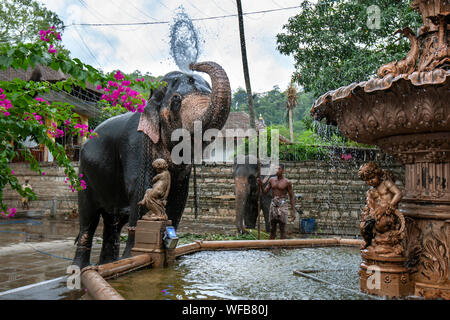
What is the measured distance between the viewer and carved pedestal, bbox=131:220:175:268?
452 centimetres

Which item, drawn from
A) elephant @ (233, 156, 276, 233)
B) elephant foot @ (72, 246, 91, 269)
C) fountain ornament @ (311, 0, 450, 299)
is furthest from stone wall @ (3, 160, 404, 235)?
fountain ornament @ (311, 0, 450, 299)

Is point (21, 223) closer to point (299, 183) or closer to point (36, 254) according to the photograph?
point (36, 254)

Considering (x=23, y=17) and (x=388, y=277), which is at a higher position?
(x=23, y=17)

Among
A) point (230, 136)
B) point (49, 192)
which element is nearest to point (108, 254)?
point (49, 192)

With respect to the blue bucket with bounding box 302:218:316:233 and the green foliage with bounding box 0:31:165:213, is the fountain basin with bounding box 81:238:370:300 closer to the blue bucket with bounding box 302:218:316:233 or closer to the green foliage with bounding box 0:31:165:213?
the green foliage with bounding box 0:31:165:213

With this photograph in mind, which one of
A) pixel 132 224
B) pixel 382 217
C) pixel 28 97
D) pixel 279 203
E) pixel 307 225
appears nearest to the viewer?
pixel 28 97

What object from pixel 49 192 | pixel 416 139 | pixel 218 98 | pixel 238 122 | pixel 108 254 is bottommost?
pixel 108 254

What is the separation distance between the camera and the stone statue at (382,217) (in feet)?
11.3

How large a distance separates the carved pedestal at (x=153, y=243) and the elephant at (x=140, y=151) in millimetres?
424

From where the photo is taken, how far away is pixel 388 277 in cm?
338

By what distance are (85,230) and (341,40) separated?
10.5 metres

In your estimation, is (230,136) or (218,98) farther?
(230,136)

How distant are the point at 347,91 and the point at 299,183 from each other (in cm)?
1204

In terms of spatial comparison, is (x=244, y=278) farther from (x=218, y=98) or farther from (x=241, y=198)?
(x=241, y=198)
